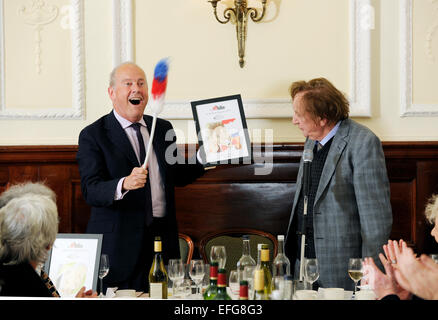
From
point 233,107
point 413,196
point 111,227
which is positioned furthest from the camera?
point 413,196

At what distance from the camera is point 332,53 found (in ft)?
12.8

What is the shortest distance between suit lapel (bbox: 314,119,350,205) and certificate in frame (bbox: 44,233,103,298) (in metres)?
1.22

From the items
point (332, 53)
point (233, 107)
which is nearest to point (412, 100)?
point (332, 53)

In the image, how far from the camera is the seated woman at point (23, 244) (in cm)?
178

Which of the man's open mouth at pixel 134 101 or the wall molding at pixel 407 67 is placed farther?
the wall molding at pixel 407 67

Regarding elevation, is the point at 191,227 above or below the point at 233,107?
below

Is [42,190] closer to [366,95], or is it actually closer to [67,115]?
[67,115]

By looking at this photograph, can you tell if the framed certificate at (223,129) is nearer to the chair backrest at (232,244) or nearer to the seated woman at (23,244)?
the chair backrest at (232,244)

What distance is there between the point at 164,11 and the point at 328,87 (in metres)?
1.50

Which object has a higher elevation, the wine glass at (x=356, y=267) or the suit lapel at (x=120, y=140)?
the suit lapel at (x=120, y=140)

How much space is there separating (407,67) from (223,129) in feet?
4.84

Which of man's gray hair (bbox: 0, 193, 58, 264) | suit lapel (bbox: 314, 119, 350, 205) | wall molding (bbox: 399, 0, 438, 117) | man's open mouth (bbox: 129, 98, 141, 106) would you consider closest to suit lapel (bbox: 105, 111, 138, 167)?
man's open mouth (bbox: 129, 98, 141, 106)

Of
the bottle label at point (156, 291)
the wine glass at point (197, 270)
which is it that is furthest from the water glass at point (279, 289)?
the bottle label at point (156, 291)

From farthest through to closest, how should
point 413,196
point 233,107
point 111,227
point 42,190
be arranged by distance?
point 413,196
point 233,107
point 111,227
point 42,190
